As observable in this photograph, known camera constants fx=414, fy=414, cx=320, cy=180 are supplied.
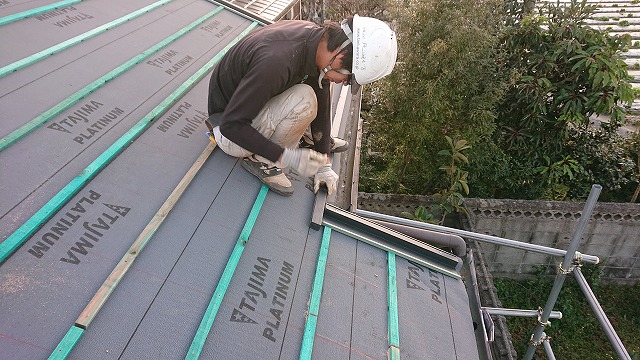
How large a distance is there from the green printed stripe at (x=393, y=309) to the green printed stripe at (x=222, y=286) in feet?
3.27

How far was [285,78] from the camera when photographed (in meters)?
2.63

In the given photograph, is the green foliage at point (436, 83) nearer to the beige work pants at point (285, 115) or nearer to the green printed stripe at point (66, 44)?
the beige work pants at point (285, 115)

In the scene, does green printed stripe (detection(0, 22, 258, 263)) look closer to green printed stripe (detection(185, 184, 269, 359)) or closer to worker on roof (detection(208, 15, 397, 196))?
worker on roof (detection(208, 15, 397, 196))

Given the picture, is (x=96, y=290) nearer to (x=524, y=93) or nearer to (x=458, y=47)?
(x=458, y=47)

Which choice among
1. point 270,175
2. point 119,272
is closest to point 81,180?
point 119,272

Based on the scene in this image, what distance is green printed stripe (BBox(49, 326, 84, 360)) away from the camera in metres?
1.67

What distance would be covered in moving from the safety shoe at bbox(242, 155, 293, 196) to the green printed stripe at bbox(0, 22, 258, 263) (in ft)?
2.62

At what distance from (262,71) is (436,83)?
11.9ft

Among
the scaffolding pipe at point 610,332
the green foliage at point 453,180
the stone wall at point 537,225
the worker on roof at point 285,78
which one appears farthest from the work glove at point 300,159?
the stone wall at point 537,225

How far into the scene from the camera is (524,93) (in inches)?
233

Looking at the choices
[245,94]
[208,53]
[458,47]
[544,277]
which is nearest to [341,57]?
[245,94]

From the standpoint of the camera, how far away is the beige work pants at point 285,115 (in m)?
2.92

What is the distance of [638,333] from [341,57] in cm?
636

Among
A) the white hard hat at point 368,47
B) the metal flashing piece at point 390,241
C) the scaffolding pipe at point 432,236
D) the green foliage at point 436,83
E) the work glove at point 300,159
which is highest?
the green foliage at point 436,83
